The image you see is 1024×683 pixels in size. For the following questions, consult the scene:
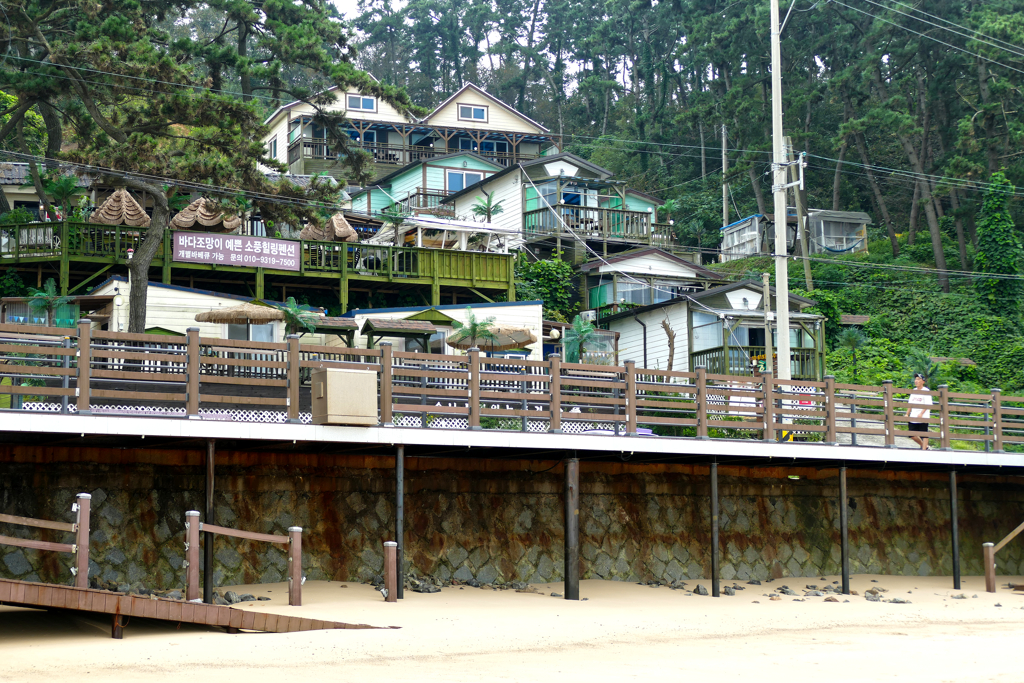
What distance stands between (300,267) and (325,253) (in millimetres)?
1069

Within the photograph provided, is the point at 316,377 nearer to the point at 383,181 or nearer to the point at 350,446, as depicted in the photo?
the point at 350,446

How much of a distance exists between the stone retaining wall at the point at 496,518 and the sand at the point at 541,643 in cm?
82

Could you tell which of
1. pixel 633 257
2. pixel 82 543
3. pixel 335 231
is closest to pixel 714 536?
pixel 82 543

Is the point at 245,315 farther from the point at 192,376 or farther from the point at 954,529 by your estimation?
the point at 954,529

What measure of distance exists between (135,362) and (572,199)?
2894 cm

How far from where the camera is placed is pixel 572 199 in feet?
138

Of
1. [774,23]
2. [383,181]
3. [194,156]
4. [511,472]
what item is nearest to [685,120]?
[383,181]

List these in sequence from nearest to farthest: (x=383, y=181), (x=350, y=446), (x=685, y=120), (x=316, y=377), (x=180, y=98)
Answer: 1. (x=316, y=377)
2. (x=350, y=446)
3. (x=180, y=98)
4. (x=383, y=181)
5. (x=685, y=120)

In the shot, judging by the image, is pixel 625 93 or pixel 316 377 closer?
pixel 316 377

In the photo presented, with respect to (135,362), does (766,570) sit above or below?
below

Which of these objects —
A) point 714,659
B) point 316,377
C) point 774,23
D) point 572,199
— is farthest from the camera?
point 572,199

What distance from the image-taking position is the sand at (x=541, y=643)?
10648mm

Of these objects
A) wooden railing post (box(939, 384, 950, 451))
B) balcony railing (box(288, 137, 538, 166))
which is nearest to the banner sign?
wooden railing post (box(939, 384, 950, 451))

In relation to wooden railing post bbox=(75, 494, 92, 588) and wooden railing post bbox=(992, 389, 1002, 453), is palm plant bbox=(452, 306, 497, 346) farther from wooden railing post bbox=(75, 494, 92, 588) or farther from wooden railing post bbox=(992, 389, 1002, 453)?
wooden railing post bbox=(75, 494, 92, 588)
